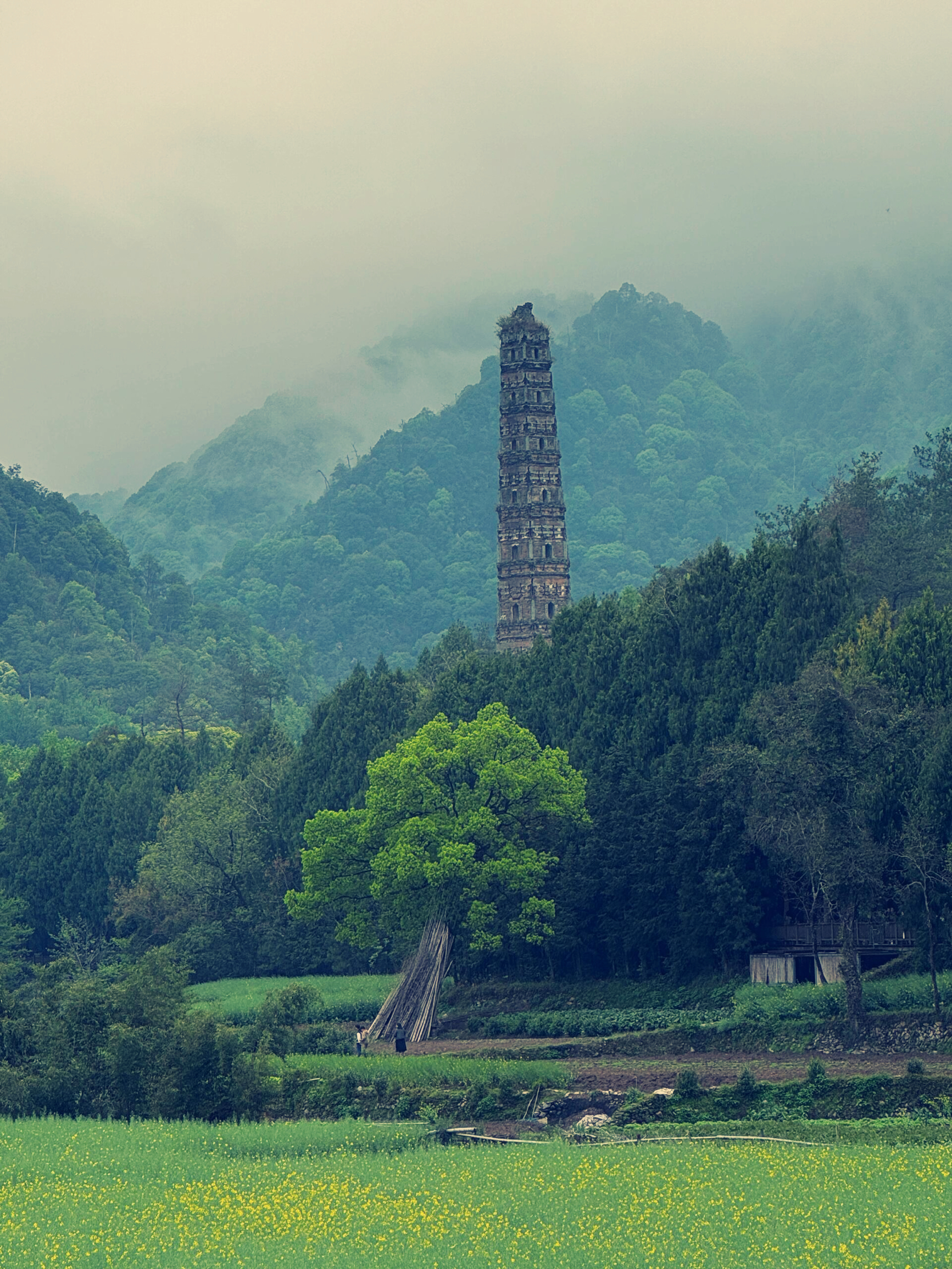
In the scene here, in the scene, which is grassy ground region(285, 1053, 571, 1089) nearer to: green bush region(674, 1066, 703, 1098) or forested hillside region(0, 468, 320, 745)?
green bush region(674, 1066, 703, 1098)

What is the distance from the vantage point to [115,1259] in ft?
88.9

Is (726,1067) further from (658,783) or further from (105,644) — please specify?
(105,644)

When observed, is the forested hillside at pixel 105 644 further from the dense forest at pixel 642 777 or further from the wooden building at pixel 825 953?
the wooden building at pixel 825 953

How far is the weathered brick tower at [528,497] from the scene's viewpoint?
101625 millimetres

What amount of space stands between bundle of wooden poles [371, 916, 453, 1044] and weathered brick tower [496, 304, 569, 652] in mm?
43654

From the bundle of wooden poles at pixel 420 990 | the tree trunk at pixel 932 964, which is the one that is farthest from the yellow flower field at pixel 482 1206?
the bundle of wooden poles at pixel 420 990

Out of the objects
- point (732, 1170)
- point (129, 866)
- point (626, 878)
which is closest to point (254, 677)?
point (129, 866)

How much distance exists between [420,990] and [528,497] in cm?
5093

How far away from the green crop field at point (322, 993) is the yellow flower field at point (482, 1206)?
22106 mm

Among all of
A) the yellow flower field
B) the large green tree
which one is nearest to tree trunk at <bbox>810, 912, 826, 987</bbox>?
the large green tree

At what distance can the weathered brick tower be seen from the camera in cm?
10162

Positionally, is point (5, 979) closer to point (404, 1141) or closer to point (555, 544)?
point (404, 1141)

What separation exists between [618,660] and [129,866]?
27830mm

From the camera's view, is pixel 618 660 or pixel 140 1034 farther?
pixel 618 660
